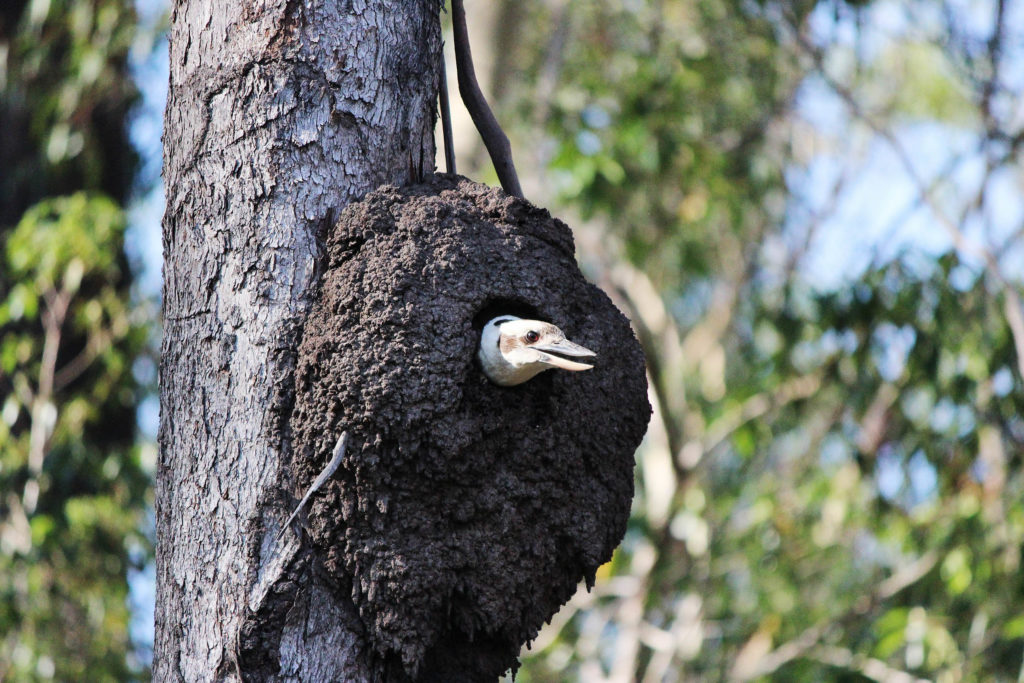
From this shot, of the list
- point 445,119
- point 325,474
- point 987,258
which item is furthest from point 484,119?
point 987,258

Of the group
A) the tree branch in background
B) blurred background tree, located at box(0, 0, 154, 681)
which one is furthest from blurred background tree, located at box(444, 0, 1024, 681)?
blurred background tree, located at box(0, 0, 154, 681)

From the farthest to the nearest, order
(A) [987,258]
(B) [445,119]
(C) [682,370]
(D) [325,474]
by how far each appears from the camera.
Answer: (C) [682,370] < (A) [987,258] < (B) [445,119] < (D) [325,474]

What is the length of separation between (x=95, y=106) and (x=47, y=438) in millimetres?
1948

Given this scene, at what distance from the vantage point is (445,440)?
67.6 inches

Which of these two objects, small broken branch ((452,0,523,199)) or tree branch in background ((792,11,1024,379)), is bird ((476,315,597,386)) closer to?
small broken branch ((452,0,523,199))

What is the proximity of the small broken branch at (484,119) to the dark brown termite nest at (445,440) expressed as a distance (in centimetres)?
15

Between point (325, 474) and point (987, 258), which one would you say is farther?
point (987, 258)

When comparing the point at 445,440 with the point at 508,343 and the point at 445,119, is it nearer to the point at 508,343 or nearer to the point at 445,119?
the point at 508,343

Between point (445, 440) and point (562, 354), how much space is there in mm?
239

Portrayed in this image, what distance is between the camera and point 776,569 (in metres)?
6.61

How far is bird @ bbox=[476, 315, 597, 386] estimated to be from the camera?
5.72ft

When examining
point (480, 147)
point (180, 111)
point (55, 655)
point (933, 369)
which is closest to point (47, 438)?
point (55, 655)

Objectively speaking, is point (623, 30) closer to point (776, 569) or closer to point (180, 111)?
point (776, 569)

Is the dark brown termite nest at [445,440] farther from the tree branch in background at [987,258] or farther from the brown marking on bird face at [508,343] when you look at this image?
the tree branch in background at [987,258]
